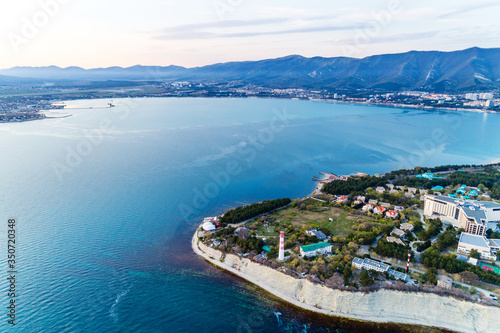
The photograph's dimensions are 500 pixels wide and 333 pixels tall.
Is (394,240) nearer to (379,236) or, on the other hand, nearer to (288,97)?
(379,236)

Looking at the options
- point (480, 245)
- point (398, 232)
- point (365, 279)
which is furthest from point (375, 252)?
point (480, 245)

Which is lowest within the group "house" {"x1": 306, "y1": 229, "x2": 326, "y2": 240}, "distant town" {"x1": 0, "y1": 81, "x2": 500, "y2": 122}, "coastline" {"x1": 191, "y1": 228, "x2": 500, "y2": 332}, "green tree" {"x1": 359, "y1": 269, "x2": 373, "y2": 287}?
"coastline" {"x1": 191, "y1": 228, "x2": 500, "y2": 332}

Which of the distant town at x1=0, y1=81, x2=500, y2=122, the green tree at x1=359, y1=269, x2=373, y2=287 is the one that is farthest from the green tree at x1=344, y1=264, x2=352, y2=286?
the distant town at x1=0, y1=81, x2=500, y2=122

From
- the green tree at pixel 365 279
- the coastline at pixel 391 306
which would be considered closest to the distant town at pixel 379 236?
the green tree at pixel 365 279

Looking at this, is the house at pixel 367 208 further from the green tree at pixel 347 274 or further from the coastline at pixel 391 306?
the coastline at pixel 391 306

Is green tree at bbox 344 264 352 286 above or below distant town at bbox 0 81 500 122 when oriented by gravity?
below

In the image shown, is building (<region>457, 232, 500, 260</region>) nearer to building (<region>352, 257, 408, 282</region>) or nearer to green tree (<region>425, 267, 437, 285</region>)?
green tree (<region>425, 267, 437, 285</region>)
